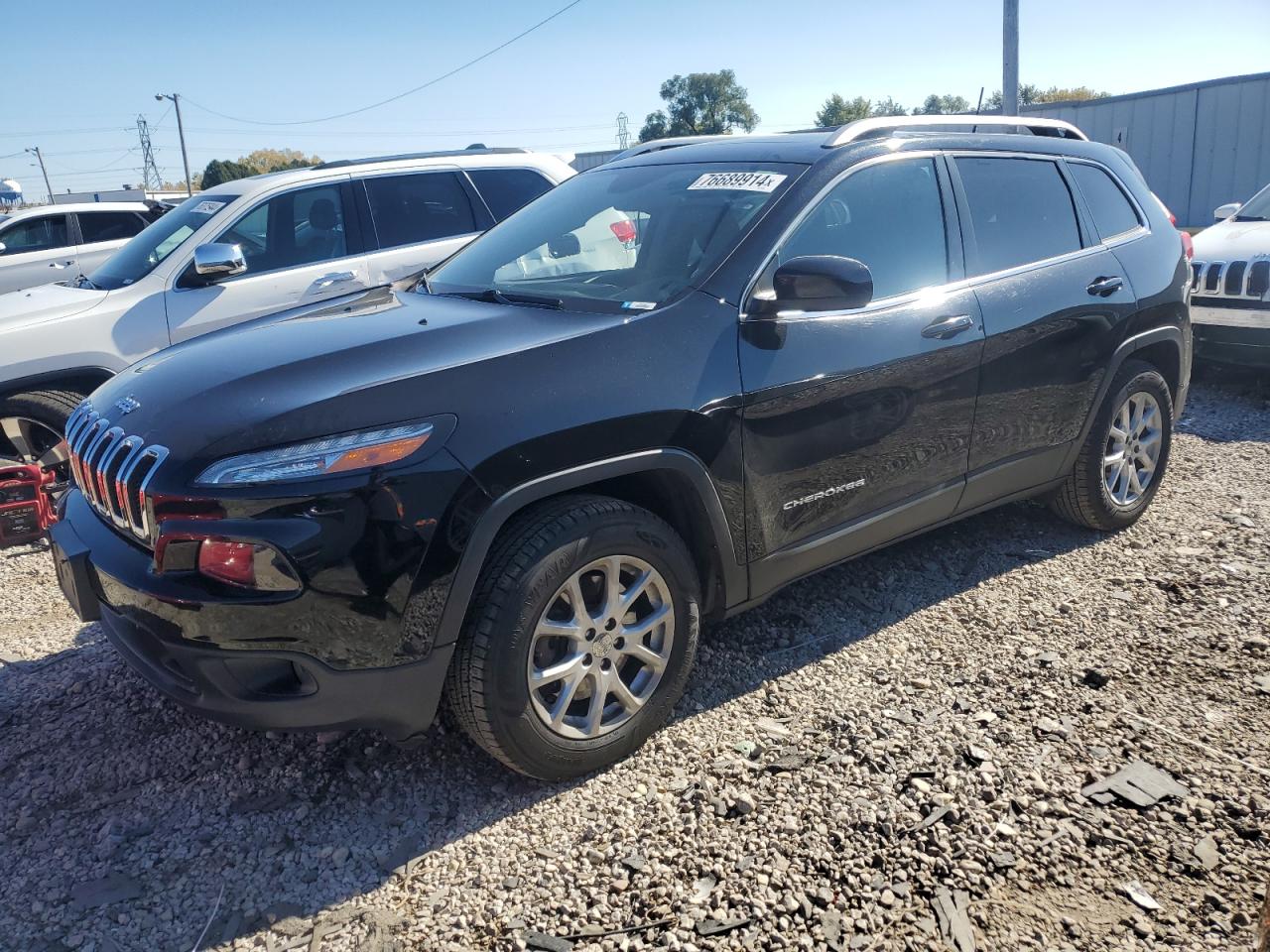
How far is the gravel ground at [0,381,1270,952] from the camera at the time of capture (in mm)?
2387

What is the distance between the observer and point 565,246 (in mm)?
3787

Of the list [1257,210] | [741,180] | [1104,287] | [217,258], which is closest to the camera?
[741,180]

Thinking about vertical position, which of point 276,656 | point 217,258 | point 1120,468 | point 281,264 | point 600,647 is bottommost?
point 1120,468

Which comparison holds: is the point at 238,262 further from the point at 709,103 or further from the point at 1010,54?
the point at 709,103

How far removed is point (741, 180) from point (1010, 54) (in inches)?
579

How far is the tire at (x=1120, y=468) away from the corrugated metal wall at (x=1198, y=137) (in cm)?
1952

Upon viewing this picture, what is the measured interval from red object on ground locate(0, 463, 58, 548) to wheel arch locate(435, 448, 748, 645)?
141 inches

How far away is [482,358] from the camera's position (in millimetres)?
2742

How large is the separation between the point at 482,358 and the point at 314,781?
1390 mm

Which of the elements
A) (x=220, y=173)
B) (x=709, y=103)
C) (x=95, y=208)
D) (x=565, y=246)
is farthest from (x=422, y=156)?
(x=709, y=103)

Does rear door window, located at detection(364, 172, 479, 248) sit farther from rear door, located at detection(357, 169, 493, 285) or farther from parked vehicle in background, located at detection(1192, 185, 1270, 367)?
parked vehicle in background, located at detection(1192, 185, 1270, 367)

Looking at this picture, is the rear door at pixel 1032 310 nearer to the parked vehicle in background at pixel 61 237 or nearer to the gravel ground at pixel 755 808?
the gravel ground at pixel 755 808

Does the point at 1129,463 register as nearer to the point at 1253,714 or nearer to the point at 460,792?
the point at 1253,714

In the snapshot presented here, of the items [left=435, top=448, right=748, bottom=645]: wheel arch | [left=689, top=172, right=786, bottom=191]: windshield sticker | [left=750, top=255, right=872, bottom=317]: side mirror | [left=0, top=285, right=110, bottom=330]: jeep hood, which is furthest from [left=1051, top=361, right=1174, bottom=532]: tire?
[left=0, top=285, right=110, bottom=330]: jeep hood
